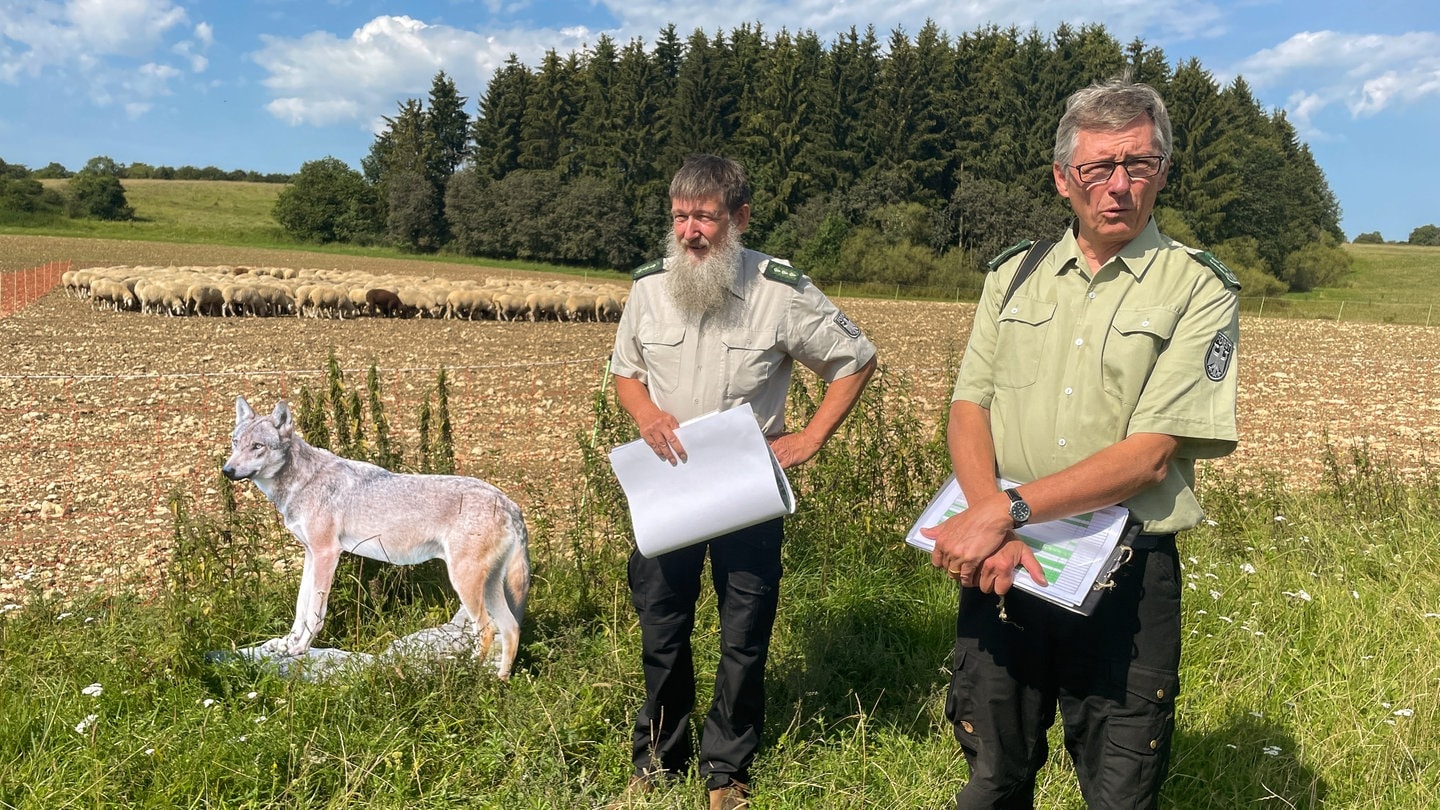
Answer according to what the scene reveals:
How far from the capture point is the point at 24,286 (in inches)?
1029

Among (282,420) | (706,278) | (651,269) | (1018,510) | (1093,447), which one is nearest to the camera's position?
(1018,510)

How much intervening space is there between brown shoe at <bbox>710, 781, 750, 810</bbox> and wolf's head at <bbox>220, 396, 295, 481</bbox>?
2.24 m

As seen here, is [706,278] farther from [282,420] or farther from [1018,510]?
[282,420]

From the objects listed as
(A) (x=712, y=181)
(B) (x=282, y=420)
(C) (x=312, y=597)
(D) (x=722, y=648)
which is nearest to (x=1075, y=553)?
(D) (x=722, y=648)

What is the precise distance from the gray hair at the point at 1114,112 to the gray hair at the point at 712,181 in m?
Result: 1.09

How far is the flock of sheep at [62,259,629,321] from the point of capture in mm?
22797

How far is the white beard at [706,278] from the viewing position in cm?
312

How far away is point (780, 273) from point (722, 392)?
1.45 feet

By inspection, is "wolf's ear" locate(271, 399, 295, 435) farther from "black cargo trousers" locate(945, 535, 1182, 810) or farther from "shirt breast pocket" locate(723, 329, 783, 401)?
"black cargo trousers" locate(945, 535, 1182, 810)

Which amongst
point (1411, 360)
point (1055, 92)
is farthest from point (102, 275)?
point (1055, 92)

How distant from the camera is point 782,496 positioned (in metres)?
2.99

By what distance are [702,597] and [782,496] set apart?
5.69 feet

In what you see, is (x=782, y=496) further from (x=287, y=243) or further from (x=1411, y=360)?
(x=287, y=243)

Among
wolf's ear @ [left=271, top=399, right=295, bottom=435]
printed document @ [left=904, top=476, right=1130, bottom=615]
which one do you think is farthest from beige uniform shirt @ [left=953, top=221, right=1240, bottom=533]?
wolf's ear @ [left=271, top=399, right=295, bottom=435]
